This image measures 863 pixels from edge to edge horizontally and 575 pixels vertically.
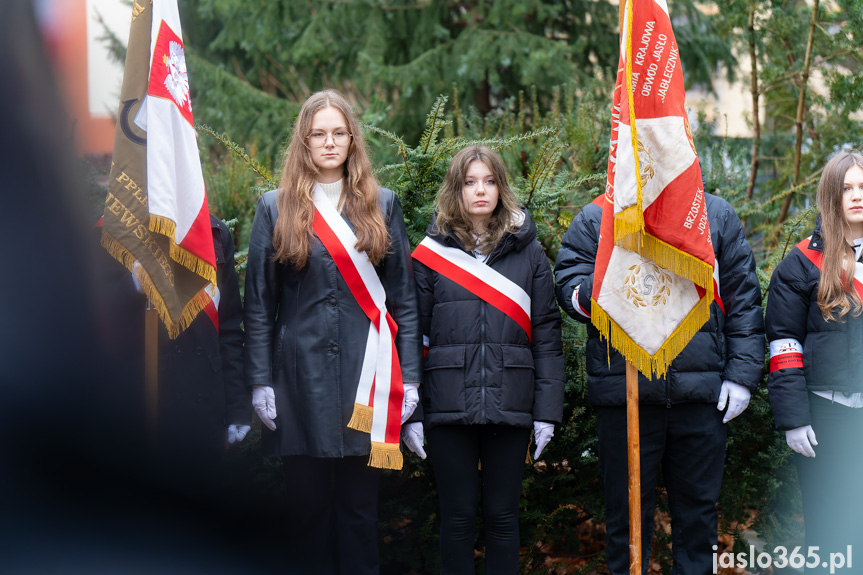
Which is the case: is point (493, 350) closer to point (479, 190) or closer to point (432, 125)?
point (479, 190)

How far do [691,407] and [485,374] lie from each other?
0.88m

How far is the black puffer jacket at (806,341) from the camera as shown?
3.48 m

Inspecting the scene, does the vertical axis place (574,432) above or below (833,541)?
above

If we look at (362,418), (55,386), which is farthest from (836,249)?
(55,386)

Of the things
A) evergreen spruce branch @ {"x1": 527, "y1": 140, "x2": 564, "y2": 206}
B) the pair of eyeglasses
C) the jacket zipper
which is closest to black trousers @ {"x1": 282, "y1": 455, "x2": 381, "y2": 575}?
the jacket zipper

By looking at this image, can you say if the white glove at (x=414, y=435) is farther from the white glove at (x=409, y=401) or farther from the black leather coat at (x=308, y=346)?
the black leather coat at (x=308, y=346)

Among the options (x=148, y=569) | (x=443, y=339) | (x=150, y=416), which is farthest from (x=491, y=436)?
(x=148, y=569)

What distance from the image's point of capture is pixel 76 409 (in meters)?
3.53

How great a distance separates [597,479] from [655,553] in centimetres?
53

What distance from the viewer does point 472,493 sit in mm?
3525

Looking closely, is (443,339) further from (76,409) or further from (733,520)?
(733,520)

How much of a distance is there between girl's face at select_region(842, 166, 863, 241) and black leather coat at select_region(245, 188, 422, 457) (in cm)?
191

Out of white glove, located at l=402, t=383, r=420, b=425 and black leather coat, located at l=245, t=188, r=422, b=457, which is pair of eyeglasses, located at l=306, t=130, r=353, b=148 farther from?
white glove, located at l=402, t=383, r=420, b=425

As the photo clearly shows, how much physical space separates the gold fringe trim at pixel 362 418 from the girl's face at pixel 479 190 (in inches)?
38.5
